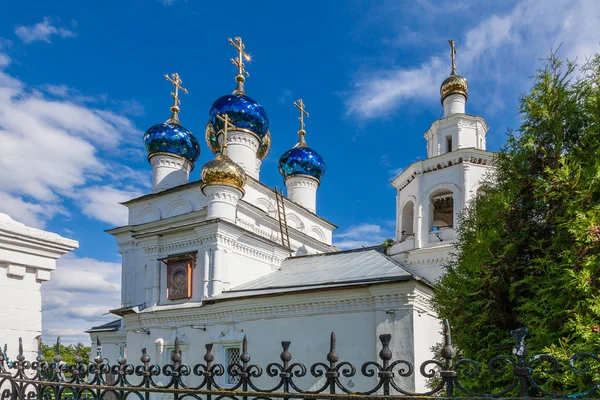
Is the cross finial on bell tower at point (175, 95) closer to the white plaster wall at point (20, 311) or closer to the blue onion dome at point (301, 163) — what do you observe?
the blue onion dome at point (301, 163)

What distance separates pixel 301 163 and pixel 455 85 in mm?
7715

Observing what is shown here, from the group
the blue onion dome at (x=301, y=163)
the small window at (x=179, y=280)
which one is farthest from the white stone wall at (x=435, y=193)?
the blue onion dome at (x=301, y=163)

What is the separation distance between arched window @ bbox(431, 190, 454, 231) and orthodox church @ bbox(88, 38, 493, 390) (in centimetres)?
4

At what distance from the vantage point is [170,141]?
1686 cm

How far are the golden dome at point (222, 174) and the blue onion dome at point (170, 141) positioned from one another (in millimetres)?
4435

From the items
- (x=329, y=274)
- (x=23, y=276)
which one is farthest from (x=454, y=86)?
(x=23, y=276)

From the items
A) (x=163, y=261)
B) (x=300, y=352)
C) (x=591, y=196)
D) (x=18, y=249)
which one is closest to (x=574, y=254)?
(x=591, y=196)

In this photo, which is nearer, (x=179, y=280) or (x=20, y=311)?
(x=20, y=311)

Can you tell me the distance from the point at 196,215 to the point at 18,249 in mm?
9956

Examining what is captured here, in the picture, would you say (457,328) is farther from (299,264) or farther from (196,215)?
(196,215)

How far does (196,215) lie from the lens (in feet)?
45.4

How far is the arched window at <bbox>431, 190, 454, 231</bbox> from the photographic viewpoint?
12.0 meters

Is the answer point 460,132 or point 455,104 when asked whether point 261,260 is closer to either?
point 460,132

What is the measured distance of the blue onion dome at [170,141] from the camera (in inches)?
664
